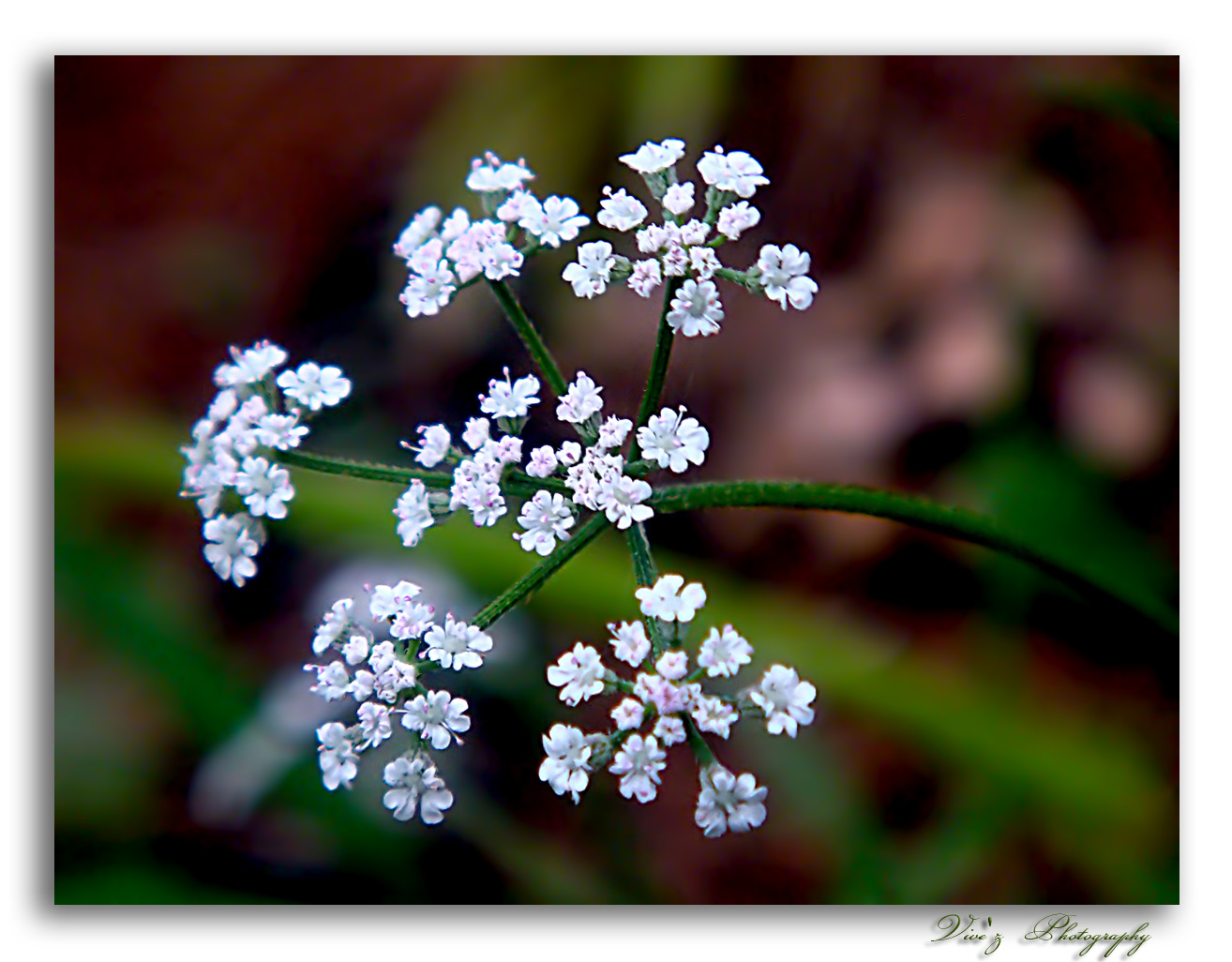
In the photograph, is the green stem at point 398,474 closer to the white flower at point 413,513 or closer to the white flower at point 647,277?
the white flower at point 413,513

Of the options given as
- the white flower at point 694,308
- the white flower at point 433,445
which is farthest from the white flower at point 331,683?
the white flower at point 694,308

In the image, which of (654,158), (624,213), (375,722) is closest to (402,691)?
(375,722)

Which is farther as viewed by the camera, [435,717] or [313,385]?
[313,385]

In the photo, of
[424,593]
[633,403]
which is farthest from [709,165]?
[424,593]

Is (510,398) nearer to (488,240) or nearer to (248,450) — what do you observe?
(488,240)

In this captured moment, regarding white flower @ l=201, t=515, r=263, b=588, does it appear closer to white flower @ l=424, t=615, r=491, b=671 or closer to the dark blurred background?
white flower @ l=424, t=615, r=491, b=671

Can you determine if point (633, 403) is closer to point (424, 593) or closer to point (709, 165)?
point (709, 165)
